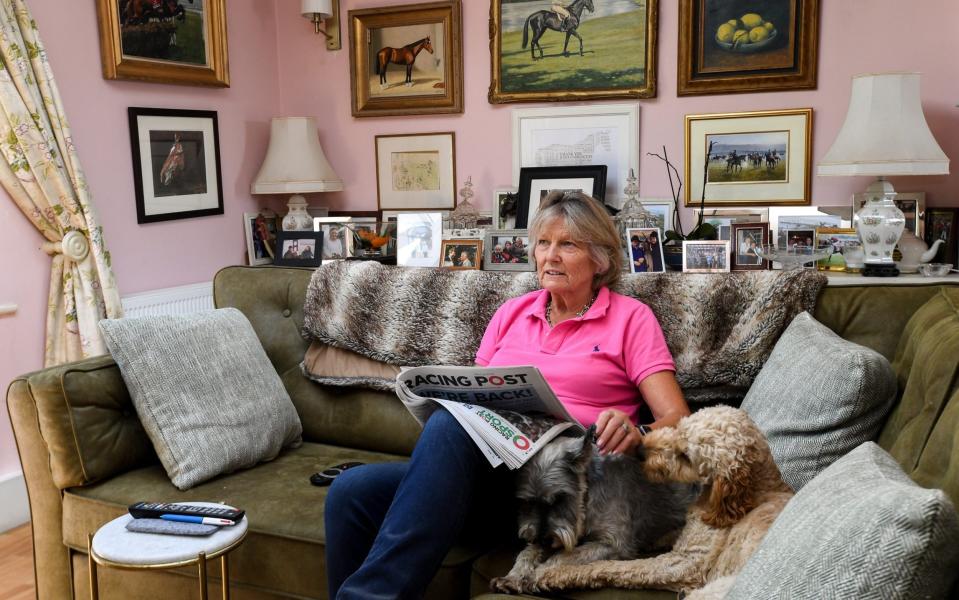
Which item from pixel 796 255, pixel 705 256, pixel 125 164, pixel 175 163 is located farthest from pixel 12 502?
pixel 796 255

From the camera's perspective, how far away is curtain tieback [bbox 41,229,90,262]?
2.94 meters

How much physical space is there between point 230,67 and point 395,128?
0.79 metres

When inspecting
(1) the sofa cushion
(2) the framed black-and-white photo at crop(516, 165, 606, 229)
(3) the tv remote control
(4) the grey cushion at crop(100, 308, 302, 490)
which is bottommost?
(1) the sofa cushion

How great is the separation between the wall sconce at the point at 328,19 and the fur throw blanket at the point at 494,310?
1.82m

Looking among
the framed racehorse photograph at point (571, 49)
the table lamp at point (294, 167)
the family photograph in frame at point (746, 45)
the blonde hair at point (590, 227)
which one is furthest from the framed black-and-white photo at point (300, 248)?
the family photograph in frame at point (746, 45)

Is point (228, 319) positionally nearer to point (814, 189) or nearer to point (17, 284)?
point (17, 284)

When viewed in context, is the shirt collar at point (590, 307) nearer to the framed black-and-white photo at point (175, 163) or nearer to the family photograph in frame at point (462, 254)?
the family photograph in frame at point (462, 254)

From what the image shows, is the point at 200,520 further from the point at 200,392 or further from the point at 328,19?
the point at 328,19

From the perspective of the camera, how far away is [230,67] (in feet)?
12.4

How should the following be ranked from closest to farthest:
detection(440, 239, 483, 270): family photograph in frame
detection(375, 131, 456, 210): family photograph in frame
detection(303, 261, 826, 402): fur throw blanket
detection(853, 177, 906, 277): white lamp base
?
detection(303, 261, 826, 402): fur throw blanket → detection(853, 177, 906, 277): white lamp base → detection(440, 239, 483, 270): family photograph in frame → detection(375, 131, 456, 210): family photograph in frame

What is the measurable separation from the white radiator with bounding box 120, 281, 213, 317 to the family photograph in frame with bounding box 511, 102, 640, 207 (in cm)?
149

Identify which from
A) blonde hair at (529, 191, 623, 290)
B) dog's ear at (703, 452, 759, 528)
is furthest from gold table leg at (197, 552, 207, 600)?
blonde hair at (529, 191, 623, 290)

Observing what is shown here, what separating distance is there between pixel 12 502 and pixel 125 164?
4.37 ft

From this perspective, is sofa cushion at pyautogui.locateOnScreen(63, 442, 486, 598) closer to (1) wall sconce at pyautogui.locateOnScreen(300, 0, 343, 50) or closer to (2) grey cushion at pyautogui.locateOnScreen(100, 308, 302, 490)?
(2) grey cushion at pyautogui.locateOnScreen(100, 308, 302, 490)
